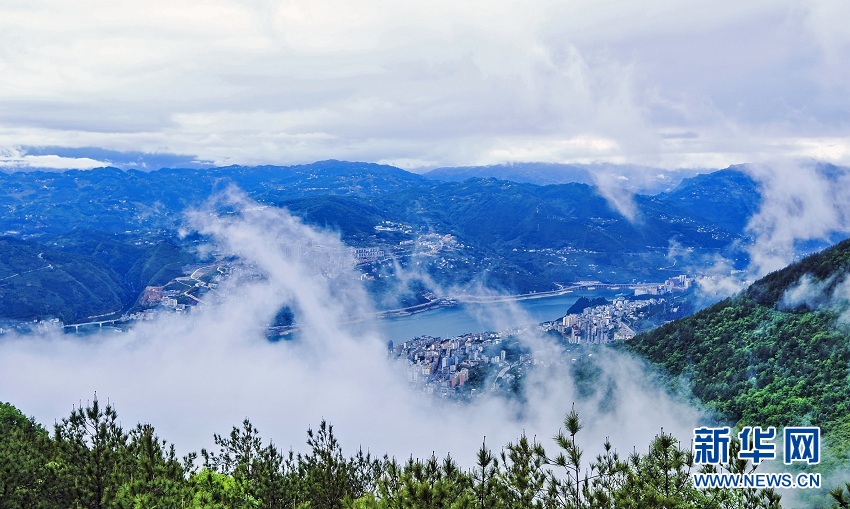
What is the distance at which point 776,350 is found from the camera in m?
39.4

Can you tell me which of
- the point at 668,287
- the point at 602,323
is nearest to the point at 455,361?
the point at 602,323

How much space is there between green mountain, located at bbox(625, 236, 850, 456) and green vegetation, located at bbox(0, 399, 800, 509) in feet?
65.4

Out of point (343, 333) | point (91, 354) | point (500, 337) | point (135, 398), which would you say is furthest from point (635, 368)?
point (91, 354)

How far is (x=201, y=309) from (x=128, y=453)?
147 metres

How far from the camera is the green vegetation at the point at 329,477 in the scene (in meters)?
8.34

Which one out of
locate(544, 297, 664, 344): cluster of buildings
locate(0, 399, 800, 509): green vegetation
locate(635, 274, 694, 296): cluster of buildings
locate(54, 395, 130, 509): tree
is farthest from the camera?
locate(635, 274, 694, 296): cluster of buildings

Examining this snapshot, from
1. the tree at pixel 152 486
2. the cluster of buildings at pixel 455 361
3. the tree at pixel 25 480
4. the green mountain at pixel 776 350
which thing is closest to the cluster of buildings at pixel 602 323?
the cluster of buildings at pixel 455 361

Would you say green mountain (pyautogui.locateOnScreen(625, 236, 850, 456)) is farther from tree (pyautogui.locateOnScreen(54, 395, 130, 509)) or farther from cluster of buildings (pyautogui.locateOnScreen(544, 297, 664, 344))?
cluster of buildings (pyautogui.locateOnScreen(544, 297, 664, 344))

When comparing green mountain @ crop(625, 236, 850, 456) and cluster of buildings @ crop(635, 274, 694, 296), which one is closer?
green mountain @ crop(625, 236, 850, 456)

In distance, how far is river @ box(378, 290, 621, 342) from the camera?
13862 cm

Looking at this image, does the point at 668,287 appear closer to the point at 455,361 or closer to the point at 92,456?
the point at 455,361

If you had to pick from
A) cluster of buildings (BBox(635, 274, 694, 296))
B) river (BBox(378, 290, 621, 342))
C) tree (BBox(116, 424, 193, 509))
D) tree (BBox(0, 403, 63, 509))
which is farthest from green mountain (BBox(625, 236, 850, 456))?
cluster of buildings (BBox(635, 274, 694, 296))

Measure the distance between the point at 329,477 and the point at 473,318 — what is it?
134858mm

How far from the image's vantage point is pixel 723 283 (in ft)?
514
